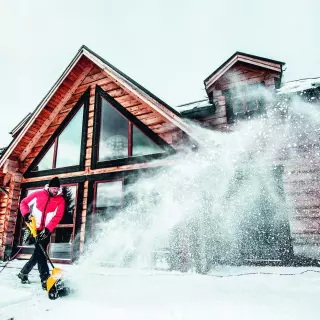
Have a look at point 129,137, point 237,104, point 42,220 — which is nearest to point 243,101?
point 237,104

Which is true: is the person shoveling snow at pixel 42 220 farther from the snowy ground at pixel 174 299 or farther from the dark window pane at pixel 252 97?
the dark window pane at pixel 252 97

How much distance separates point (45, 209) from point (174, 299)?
3.01 meters

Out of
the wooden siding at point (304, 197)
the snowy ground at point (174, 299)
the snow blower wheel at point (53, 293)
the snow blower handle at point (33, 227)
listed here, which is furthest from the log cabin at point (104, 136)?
the snow blower wheel at point (53, 293)

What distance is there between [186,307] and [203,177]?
3.57m

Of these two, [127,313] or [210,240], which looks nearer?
[127,313]

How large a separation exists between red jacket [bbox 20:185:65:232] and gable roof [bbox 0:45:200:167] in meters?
3.48

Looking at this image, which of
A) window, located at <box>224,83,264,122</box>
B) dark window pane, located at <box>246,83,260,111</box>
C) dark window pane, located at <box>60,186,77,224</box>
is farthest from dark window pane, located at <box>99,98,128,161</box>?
dark window pane, located at <box>246,83,260,111</box>

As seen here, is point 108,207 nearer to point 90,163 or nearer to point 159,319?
point 90,163

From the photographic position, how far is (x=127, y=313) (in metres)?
3.01

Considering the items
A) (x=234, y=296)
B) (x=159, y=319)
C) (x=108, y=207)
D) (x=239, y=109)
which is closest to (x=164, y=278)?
(x=234, y=296)

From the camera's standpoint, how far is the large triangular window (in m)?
8.17

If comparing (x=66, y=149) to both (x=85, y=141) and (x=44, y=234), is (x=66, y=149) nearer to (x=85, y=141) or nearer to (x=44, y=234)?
(x=85, y=141)

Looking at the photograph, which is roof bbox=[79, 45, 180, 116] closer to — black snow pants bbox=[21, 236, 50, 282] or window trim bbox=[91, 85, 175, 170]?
window trim bbox=[91, 85, 175, 170]

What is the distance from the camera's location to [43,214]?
458 centimetres
